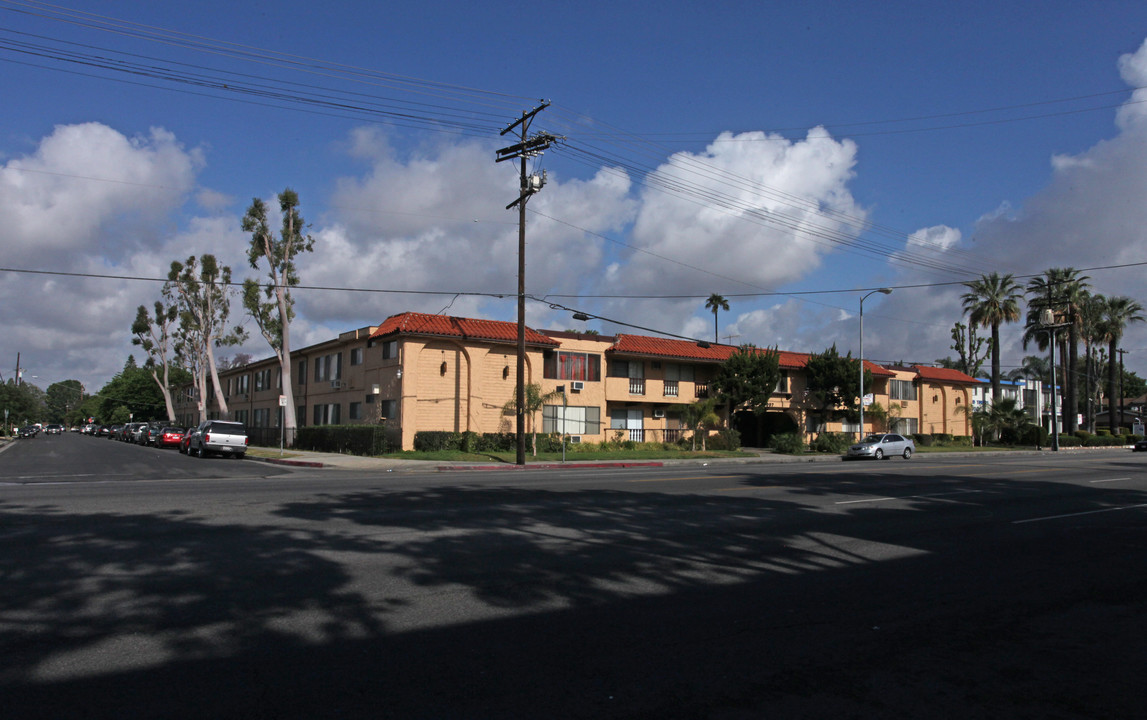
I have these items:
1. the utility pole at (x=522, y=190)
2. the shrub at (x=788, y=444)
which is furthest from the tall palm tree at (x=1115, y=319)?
the utility pole at (x=522, y=190)

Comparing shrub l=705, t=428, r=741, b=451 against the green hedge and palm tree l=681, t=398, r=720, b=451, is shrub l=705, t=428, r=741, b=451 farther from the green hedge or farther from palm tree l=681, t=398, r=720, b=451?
the green hedge

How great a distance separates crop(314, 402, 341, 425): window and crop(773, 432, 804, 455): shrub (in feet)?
78.8

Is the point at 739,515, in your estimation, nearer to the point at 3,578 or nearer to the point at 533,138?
the point at 3,578

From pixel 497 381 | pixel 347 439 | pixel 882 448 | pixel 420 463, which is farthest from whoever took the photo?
pixel 882 448

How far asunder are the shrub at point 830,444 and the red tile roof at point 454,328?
17.6 meters

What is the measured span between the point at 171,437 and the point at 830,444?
3960 cm

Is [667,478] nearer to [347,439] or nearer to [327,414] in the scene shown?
[347,439]

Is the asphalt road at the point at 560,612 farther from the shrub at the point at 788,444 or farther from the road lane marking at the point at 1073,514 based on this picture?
the shrub at the point at 788,444

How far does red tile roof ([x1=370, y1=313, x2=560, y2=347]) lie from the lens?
35.0m

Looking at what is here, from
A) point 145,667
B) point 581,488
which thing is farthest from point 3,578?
point 581,488

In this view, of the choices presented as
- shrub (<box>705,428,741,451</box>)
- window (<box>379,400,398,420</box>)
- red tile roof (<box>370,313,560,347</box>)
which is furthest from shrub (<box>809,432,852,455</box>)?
window (<box>379,400,398,420</box>)

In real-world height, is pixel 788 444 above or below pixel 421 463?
above

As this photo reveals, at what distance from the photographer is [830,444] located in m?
45.8

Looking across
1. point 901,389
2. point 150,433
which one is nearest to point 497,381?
point 150,433
